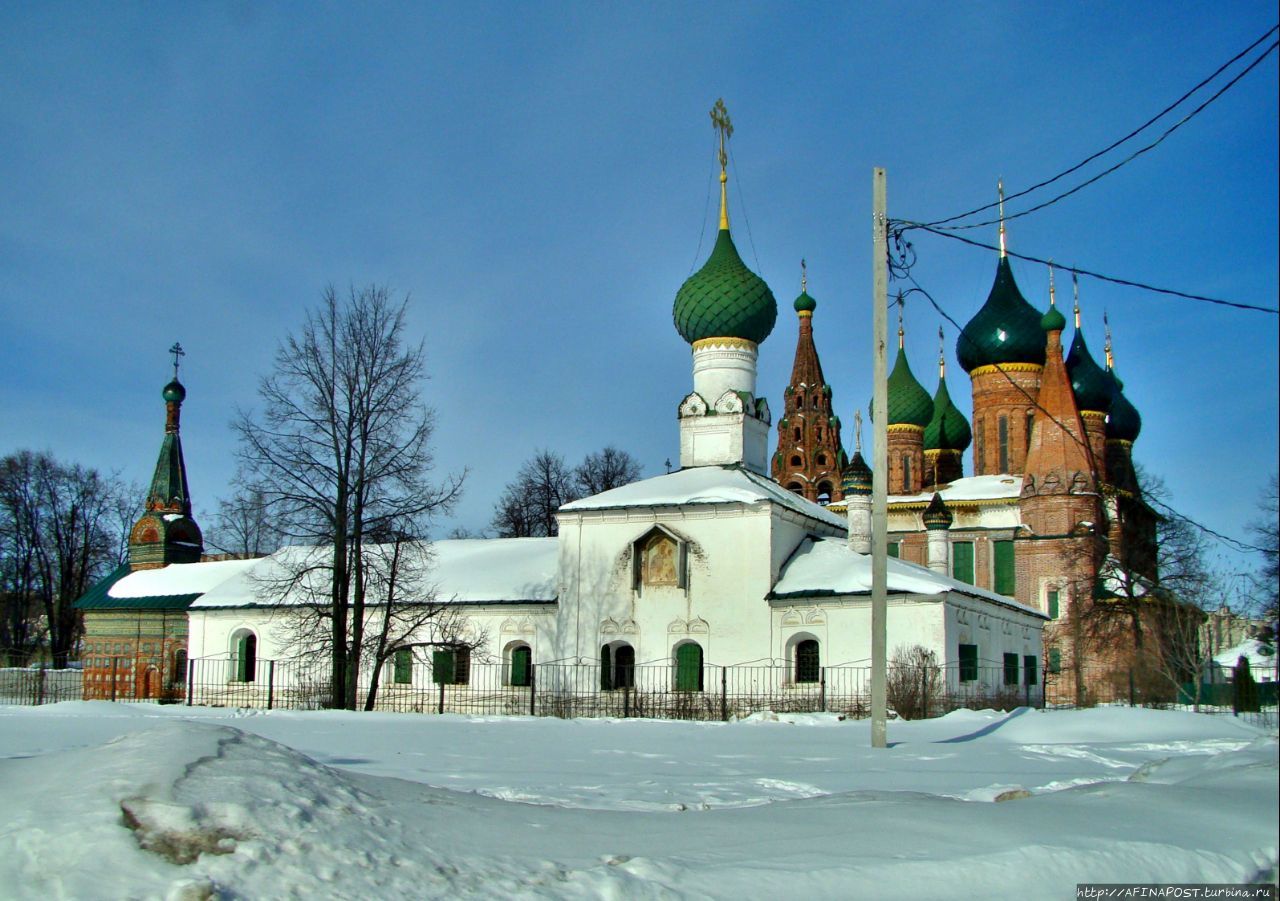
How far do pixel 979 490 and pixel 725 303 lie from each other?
17225 mm

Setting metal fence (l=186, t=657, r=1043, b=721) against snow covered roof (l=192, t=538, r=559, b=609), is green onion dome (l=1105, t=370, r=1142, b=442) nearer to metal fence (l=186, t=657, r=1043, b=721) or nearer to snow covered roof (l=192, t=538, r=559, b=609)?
metal fence (l=186, t=657, r=1043, b=721)

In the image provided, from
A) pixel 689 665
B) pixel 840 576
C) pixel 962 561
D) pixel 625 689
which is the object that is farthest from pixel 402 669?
pixel 962 561

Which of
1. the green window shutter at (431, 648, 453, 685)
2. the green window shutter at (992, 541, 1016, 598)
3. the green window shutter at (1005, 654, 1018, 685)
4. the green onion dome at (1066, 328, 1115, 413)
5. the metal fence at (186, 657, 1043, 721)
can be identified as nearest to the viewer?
the metal fence at (186, 657, 1043, 721)

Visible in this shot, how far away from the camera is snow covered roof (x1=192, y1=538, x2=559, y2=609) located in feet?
98.4

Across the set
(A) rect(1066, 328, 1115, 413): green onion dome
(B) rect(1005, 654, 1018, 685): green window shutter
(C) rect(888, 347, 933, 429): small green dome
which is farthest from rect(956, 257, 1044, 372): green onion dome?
(B) rect(1005, 654, 1018, 685): green window shutter

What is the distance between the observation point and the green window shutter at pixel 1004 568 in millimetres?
42250

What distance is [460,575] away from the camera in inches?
1248

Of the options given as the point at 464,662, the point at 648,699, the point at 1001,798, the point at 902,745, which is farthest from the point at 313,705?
the point at 1001,798

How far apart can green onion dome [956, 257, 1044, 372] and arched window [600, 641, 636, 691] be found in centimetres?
2327

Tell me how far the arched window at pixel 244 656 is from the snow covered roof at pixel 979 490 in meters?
24.3

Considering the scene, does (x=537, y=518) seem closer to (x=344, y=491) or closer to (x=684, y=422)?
(x=684, y=422)

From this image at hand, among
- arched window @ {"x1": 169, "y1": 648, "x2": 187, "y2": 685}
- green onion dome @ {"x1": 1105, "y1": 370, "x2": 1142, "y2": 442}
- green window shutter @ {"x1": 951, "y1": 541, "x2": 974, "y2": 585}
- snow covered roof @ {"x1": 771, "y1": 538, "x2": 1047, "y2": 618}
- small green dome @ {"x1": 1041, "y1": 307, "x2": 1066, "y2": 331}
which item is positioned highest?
small green dome @ {"x1": 1041, "y1": 307, "x2": 1066, "y2": 331}

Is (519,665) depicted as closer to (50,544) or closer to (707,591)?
(707,591)

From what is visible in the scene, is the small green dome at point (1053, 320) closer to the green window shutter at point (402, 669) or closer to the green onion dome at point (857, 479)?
the green onion dome at point (857, 479)
